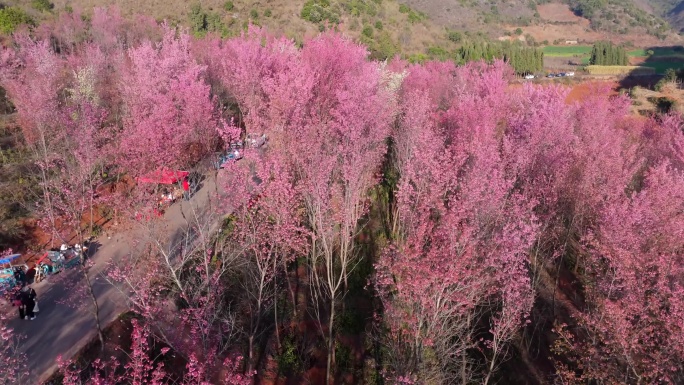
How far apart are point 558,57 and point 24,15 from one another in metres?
95.9

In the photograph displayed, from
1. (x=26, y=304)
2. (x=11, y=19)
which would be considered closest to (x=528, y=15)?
(x=11, y=19)

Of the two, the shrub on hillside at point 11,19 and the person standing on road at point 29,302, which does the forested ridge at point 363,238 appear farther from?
the shrub on hillside at point 11,19

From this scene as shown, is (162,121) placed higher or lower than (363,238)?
higher

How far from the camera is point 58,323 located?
640 inches

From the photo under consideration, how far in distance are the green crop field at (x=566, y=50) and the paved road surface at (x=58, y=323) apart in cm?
10675

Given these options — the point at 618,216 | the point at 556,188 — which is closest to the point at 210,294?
the point at 618,216

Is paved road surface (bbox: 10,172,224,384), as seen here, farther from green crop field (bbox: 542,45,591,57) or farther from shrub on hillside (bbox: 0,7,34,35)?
green crop field (bbox: 542,45,591,57)

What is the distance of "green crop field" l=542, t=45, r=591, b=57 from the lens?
10281cm

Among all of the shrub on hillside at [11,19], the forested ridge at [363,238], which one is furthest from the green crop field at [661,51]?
the shrub on hillside at [11,19]

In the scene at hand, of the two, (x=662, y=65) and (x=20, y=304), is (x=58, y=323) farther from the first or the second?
(x=662, y=65)

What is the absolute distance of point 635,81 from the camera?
234ft

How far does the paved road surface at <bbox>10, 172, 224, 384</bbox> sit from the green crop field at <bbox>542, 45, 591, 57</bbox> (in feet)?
350

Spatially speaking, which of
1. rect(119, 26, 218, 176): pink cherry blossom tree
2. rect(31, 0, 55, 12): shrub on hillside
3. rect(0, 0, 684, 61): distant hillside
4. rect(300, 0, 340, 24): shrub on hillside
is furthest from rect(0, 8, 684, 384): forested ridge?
rect(300, 0, 340, 24): shrub on hillside

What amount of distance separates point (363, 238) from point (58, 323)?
47.5 ft
